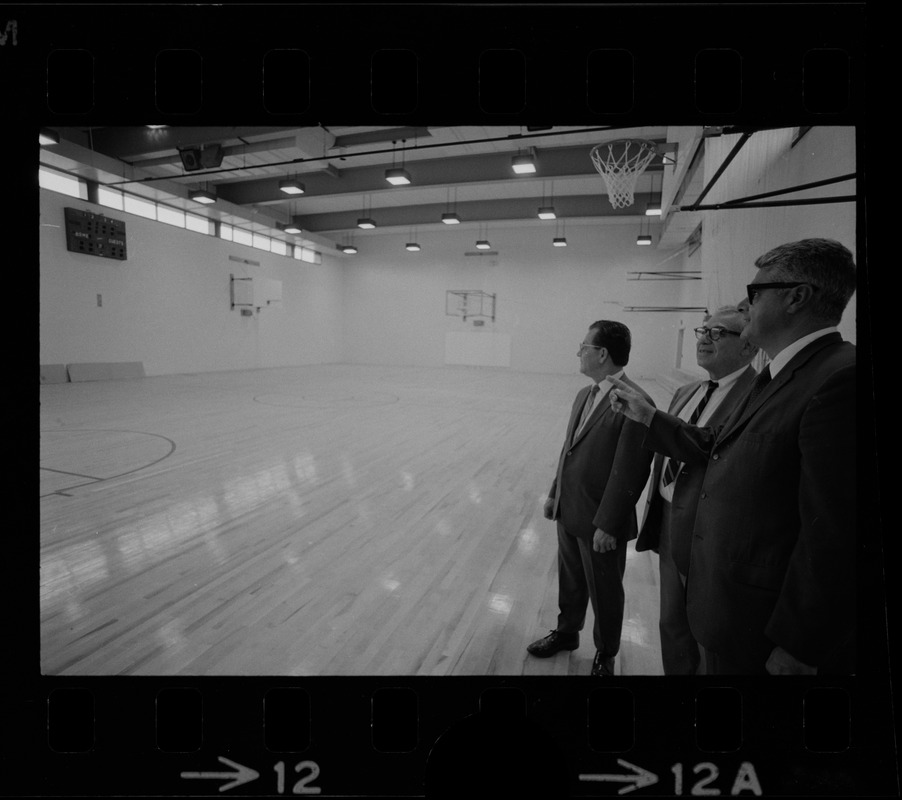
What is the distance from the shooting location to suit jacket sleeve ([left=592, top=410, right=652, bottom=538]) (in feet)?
6.51

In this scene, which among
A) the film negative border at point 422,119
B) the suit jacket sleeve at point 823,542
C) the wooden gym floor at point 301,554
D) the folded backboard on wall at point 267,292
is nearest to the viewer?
the film negative border at point 422,119

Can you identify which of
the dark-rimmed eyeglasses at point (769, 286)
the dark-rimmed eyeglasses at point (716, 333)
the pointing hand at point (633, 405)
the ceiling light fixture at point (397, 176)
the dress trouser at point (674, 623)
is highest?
the ceiling light fixture at point (397, 176)

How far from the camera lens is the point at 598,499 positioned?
2152mm

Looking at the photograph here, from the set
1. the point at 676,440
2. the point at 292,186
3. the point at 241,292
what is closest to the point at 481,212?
the point at 292,186

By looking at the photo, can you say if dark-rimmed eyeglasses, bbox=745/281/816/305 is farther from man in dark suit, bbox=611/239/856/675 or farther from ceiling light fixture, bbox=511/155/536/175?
ceiling light fixture, bbox=511/155/536/175

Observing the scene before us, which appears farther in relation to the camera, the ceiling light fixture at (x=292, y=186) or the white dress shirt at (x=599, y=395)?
the ceiling light fixture at (x=292, y=186)

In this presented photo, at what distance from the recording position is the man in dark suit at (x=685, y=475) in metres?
1.80

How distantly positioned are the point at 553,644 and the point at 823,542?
157 cm
